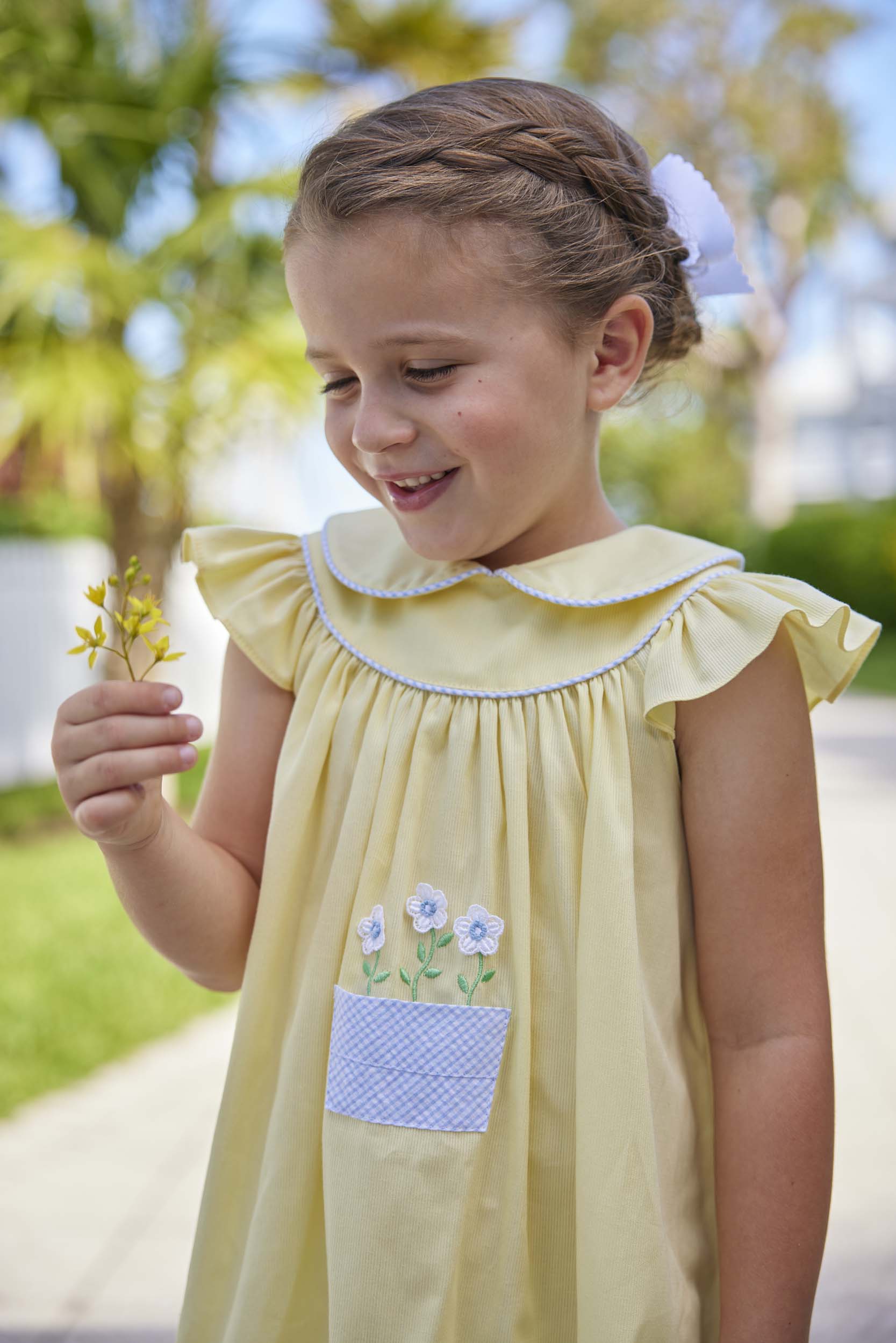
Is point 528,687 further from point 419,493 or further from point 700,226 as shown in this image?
point 700,226

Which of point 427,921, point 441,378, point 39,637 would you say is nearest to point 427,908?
point 427,921

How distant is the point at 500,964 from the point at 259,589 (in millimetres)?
478

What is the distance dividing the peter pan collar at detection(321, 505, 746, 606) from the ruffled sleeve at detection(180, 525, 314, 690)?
54mm

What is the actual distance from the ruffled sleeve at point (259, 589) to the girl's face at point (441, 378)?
0.19 meters

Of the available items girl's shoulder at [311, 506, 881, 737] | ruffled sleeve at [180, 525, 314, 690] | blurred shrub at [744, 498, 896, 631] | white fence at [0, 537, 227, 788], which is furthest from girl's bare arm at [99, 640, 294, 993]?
Answer: blurred shrub at [744, 498, 896, 631]

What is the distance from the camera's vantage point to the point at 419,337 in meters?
1.09

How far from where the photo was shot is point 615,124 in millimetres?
1280

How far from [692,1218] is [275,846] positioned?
1.78ft

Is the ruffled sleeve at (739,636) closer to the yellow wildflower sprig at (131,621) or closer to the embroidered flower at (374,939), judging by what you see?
the embroidered flower at (374,939)

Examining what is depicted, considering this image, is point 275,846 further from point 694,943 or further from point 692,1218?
point 692,1218

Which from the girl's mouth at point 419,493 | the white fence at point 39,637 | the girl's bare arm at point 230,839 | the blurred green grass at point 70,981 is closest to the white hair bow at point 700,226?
the girl's mouth at point 419,493

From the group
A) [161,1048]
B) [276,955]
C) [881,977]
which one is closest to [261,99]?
[161,1048]

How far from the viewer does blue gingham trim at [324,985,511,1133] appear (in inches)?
44.0

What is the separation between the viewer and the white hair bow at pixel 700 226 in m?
1.35
